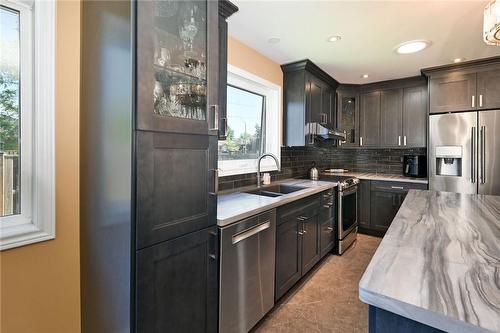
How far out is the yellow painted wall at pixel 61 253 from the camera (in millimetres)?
1210

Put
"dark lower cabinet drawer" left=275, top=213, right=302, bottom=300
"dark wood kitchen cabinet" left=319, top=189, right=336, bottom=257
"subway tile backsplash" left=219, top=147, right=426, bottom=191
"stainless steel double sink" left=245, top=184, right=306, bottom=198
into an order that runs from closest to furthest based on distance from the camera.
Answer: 1. "dark lower cabinet drawer" left=275, top=213, right=302, bottom=300
2. "stainless steel double sink" left=245, top=184, right=306, bottom=198
3. "dark wood kitchen cabinet" left=319, top=189, right=336, bottom=257
4. "subway tile backsplash" left=219, top=147, right=426, bottom=191

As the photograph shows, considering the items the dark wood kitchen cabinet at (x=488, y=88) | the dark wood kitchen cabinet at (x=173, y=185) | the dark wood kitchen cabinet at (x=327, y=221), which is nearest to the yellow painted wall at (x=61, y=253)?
the dark wood kitchen cabinet at (x=173, y=185)

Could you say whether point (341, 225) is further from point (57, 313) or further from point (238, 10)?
point (57, 313)

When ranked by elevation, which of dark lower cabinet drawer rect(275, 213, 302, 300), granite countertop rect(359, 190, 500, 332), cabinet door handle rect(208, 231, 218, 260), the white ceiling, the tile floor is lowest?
the tile floor

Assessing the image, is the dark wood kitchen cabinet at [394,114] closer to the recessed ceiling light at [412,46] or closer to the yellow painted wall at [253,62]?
the recessed ceiling light at [412,46]

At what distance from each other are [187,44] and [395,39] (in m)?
2.26

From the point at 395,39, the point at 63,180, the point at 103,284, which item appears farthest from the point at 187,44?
the point at 395,39

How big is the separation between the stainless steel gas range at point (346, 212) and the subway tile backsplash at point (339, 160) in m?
0.60

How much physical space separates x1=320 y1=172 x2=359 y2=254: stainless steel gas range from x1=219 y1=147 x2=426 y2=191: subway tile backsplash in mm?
601

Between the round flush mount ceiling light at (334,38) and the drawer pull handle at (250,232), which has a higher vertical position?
the round flush mount ceiling light at (334,38)

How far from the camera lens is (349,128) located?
448 cm

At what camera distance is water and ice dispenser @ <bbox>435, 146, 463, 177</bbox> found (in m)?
3.35

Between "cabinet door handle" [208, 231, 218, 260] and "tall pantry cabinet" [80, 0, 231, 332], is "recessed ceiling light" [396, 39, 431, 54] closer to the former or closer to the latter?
"tall pantry cabinet" [80, 0, 231, 332]

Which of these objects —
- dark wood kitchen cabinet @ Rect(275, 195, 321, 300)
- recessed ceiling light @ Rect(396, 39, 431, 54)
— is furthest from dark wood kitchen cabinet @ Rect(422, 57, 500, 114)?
dark wood kitchen cabinet @ Rect(275, 195, 321, 300)
